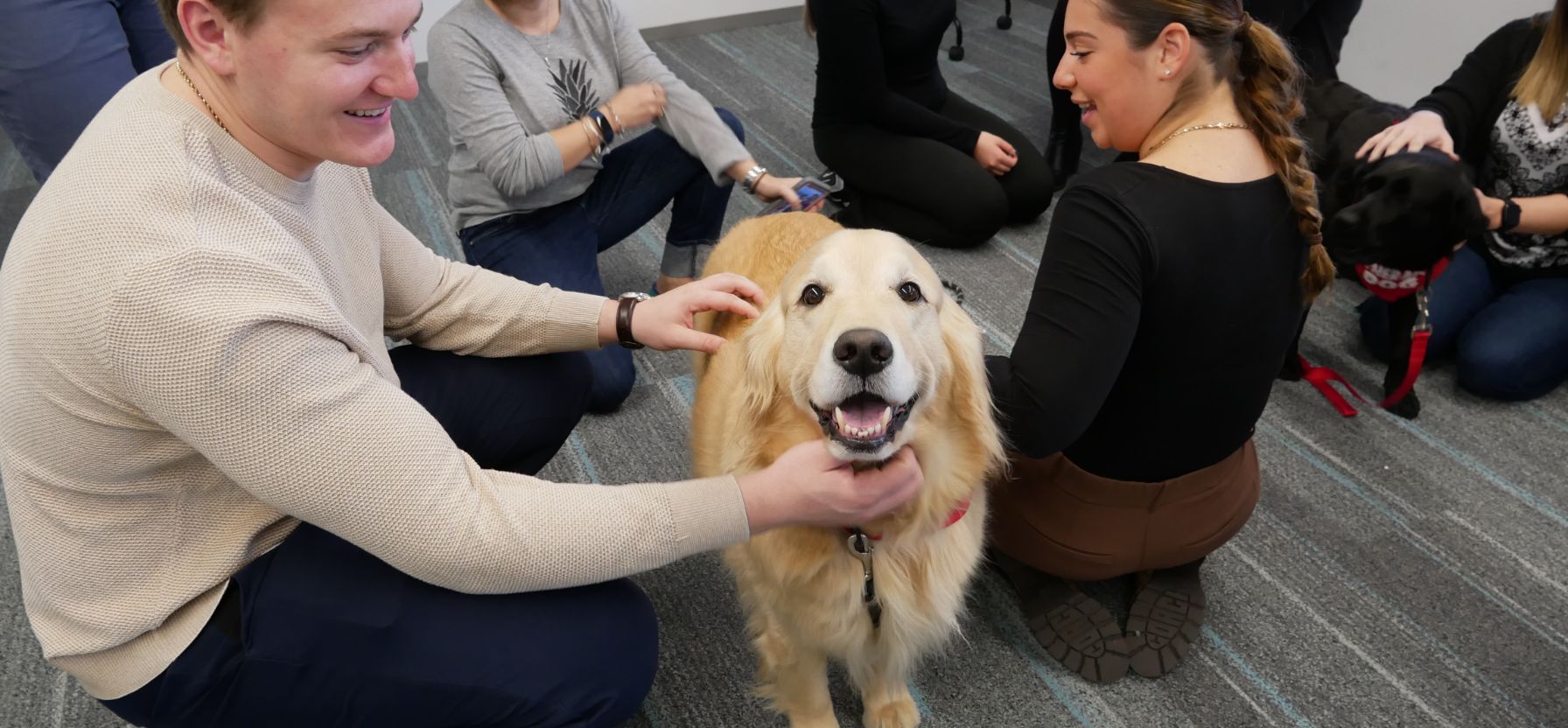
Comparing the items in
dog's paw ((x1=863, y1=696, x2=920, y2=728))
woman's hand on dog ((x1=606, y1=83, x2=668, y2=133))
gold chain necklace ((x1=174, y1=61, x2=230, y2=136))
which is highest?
gold chain necklace ((x1=174, y1=61, x2=230, y2=136))

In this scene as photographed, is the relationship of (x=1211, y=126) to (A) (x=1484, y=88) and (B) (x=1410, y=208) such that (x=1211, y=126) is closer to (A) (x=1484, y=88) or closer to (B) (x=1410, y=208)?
(B) (x=1410, y=208)

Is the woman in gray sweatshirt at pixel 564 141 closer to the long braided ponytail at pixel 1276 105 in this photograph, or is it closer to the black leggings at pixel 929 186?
the black leggings at pixel 929 186

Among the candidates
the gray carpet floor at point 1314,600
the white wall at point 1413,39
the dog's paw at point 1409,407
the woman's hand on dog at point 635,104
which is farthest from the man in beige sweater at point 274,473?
the white wall at point 1413,39

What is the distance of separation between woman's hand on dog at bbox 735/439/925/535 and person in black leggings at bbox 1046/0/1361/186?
2.06 m

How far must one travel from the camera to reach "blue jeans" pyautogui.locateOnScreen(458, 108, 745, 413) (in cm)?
234

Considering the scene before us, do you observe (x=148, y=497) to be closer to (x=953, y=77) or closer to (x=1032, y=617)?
(x=1032, y=617)

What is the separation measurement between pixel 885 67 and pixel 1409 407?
1.81 m

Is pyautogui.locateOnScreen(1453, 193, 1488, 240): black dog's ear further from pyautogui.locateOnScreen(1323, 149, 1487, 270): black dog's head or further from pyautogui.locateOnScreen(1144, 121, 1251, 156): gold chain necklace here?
pyautogui.locateOnScreen(1144, 121, 1251, 156): gold chain necklace

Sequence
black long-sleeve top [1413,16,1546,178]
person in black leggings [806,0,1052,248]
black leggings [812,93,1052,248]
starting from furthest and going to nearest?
black leggings [812,93,1052,248] < person in black leggings [806,0,1052,248] < black long-sleeve top [1413,16,1546,178]

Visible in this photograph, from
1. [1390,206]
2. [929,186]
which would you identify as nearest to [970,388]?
[1390,206]

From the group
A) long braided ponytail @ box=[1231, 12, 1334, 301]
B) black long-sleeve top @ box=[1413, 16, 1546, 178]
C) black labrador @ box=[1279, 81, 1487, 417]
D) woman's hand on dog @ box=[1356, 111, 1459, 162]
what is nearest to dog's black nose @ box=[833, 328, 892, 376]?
long braided ponytail @ box=[1231, 12, 1334, 301]

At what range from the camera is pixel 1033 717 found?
5.31 feet

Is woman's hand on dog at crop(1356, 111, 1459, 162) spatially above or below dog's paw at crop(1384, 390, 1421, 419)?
above

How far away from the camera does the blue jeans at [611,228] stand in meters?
2.34
